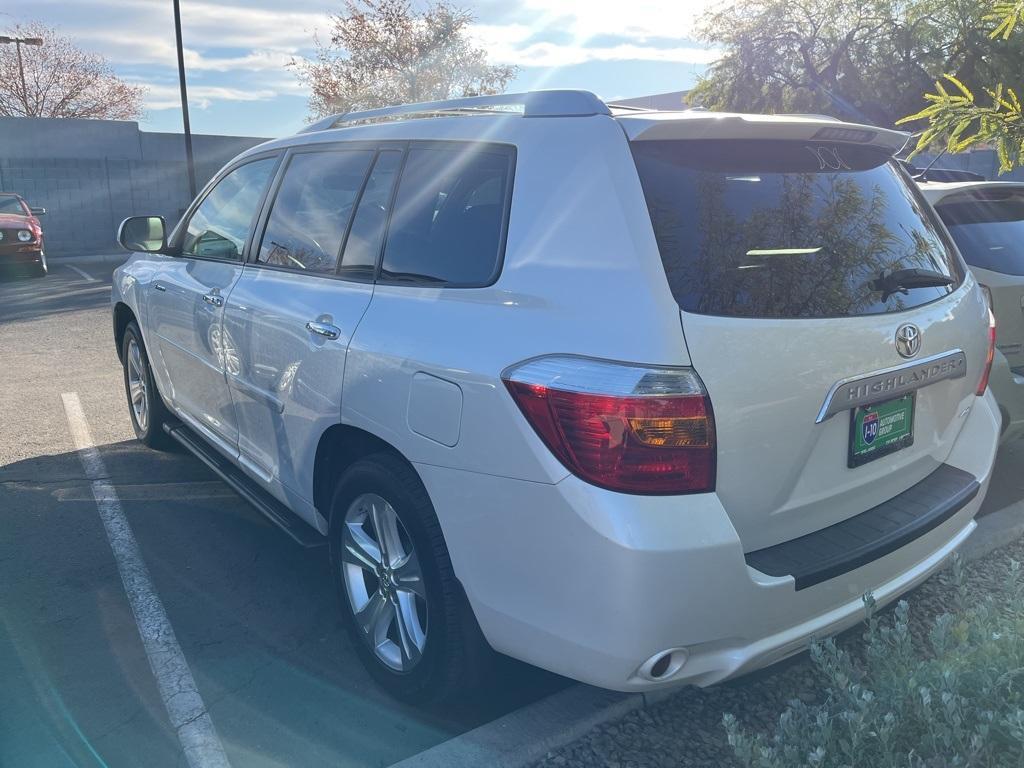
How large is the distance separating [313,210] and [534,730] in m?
2.14

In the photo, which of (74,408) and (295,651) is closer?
(295,651)

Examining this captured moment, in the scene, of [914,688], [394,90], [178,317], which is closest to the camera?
[914,688]

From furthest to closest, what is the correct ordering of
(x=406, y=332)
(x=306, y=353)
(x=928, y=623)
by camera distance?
(x=928, y=623)
(x=306, y=353)
(x=406, y=332)

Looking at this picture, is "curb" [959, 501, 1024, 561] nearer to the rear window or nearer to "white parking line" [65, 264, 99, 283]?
the rear window

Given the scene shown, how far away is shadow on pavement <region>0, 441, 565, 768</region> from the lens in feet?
9.29

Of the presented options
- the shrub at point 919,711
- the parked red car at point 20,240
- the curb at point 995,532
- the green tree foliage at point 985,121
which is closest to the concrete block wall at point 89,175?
the parked red car at point 20,240

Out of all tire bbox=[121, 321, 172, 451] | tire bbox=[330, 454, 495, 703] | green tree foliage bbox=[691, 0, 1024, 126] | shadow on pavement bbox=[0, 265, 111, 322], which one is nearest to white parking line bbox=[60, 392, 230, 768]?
tire bbox=[121, 321, 172, 451]

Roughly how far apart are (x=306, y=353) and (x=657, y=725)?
1.74 meters

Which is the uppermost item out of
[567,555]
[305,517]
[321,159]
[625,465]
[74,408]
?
[321,159]

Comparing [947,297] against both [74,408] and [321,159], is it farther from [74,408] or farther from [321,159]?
[74,408]

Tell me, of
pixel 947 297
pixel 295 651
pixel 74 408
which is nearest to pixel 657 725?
pixel 295 651

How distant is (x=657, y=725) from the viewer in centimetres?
286

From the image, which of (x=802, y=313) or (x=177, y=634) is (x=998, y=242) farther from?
(x=177, y=634)

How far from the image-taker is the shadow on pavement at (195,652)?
2830 mm
